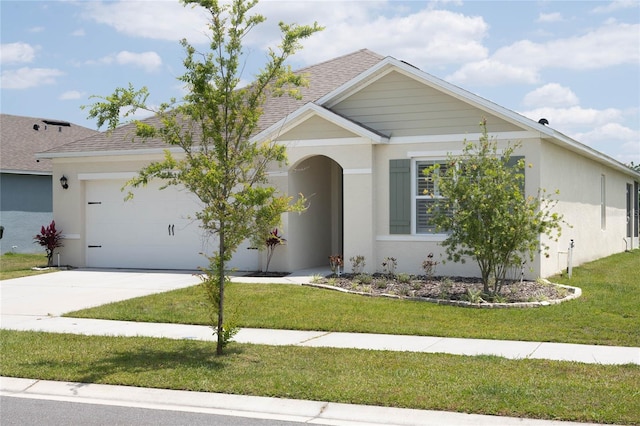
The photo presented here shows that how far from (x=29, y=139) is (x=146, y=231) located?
1180cm

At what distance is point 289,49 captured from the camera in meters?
8.91

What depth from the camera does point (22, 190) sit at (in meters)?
25.9

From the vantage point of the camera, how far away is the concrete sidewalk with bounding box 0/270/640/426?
21.4ft

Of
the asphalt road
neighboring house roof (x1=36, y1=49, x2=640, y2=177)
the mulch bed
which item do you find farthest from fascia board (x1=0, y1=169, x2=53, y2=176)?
the asphalt road

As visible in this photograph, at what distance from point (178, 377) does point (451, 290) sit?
735 centimetres

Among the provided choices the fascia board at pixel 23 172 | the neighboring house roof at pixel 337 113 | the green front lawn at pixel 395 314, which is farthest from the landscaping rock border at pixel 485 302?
the fascia board at pixel 23 172

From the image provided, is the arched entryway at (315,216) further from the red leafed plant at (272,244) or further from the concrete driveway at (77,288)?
the concrete driveway at (77,288)

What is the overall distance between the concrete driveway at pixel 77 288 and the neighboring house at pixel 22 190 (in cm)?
832

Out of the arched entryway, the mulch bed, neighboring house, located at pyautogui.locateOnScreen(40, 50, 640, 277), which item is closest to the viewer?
the mulch bed

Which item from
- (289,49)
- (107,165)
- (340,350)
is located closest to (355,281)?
(340,350)

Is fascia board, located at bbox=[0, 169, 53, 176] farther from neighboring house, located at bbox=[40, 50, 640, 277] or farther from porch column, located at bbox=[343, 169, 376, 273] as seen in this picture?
porch column, located at bbox=[343, 169, 376, 273]

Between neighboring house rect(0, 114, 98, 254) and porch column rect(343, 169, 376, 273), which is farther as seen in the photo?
neighboring house rect(0, 114, 98, 254)

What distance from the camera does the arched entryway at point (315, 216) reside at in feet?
57.4

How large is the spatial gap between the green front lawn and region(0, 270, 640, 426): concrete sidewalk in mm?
348
